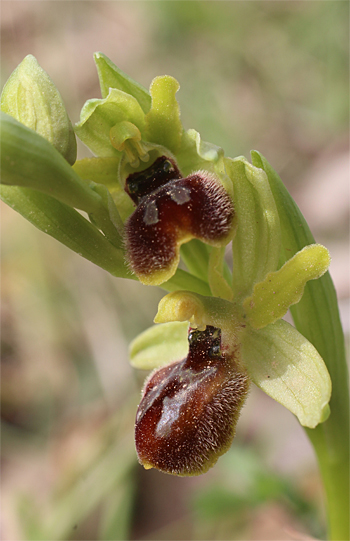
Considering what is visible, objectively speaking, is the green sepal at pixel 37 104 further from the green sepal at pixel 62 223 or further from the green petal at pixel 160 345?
the green petal at pixel 160 345

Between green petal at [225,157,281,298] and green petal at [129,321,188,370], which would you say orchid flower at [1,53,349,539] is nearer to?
green petal at [225,157,281,298]

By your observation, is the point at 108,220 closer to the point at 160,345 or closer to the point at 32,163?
the point at 32,163

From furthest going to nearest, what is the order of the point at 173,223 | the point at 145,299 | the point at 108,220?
the point at 145,299 → the point at 108,220 → the point at 173,223

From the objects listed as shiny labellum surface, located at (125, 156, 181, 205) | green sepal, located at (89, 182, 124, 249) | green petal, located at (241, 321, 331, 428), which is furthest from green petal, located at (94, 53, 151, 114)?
green petal, located at (241, 321, 331, 428)

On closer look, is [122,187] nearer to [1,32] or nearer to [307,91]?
[307,91]

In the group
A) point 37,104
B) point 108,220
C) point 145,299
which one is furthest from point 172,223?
point 145,299
